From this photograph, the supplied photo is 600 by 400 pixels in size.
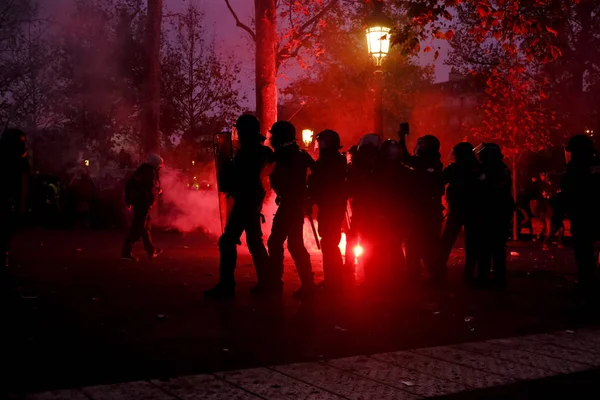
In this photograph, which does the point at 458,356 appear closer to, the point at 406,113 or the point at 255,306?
the point at 255,306

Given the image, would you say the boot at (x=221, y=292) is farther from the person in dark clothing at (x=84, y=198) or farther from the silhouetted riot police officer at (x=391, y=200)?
the person in dark clothing at (x=84, y=198)

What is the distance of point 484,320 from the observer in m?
7.09

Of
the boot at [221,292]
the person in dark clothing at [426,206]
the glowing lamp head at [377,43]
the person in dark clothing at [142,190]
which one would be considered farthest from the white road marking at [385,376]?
the glowing lamp head at [377,43]

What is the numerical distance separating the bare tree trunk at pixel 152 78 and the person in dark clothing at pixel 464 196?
12.6 m

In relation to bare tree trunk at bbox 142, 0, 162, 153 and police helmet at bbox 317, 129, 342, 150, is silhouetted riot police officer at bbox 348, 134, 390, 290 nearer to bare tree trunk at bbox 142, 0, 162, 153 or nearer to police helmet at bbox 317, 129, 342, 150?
police helmet at bbox 317, 129, 342, 150

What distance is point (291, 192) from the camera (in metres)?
8.27

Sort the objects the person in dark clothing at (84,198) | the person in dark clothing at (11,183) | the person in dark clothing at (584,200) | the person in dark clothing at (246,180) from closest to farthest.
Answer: the person in dark clothing at (584,200)
the person in dark clothing at (11,183)
the person in dark clothing at (246,180)
the person in dark clothing at (84,198)

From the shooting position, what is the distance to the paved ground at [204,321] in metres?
5.11

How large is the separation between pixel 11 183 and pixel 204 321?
3.09 metres

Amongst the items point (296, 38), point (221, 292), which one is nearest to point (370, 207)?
point (221, 292)

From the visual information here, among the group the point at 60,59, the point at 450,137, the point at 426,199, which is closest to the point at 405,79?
the point at 450,137

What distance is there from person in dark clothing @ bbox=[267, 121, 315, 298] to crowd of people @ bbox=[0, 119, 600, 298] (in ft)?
0.04

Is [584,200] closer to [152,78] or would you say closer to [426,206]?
[426,206]

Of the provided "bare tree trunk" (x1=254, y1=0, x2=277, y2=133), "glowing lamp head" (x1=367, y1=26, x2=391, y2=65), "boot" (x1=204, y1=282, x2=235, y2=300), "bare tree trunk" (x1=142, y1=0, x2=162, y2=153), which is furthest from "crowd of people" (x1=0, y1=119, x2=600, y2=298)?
"bare tree trunk" (x1=142, y1=0, x2=162, y2=153)
